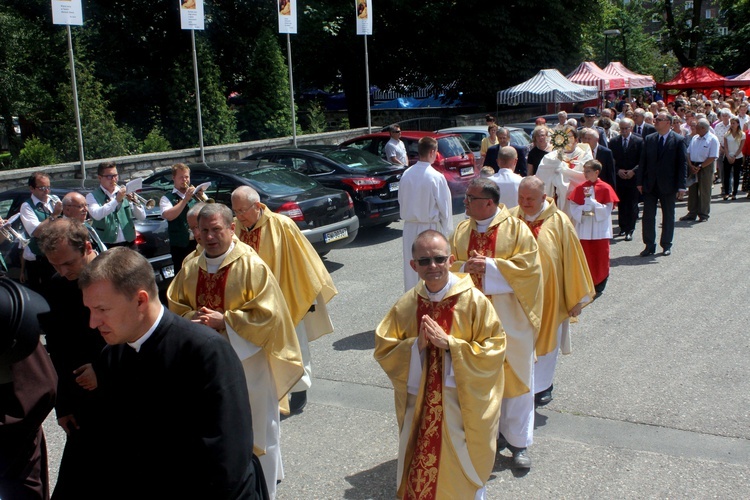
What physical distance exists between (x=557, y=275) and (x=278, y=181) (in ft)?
20.9

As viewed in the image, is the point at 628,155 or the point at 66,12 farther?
the point at 66,12

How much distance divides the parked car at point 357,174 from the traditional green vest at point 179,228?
5.05 metres

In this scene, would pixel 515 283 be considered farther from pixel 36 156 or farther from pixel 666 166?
pixel 36 156

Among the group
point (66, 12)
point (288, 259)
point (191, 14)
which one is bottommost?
point (288, 259)

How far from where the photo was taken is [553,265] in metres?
5.55

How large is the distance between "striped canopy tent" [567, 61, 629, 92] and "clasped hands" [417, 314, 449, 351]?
24.5 m

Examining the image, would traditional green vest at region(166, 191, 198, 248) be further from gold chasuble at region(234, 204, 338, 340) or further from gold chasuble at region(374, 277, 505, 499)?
gold chasuble at region(374, 277, 505, 499)

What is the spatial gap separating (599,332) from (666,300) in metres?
1.57

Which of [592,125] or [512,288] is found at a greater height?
[592,125]

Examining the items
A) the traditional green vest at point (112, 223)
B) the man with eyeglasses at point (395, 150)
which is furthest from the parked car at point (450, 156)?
the traditional green vest at point (112, 223)

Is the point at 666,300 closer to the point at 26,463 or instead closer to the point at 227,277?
the point at 227,277

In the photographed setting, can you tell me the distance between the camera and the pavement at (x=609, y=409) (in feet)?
15.9

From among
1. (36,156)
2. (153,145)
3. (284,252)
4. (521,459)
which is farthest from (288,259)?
(153,145)

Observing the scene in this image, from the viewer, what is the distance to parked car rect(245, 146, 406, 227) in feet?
42.8
